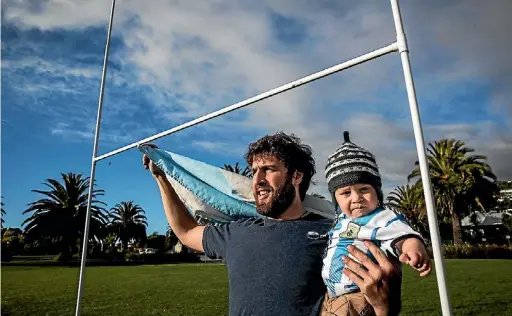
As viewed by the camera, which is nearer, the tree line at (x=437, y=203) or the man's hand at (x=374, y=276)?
the man's hand at (x=374, y=276)

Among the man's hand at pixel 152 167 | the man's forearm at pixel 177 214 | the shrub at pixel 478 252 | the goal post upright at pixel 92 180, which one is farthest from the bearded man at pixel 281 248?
the shrub at pixel 478 252

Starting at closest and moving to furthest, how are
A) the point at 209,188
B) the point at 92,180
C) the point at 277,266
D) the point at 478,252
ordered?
the point at 277,266 < the point at 209,188 < the point at 92,180 < the point at 478,252

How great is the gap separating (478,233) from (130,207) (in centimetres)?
4393

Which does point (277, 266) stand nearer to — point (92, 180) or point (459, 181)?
point (92, 180)

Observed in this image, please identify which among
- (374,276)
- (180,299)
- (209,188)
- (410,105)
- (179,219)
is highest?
(410,105)

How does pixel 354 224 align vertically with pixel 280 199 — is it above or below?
below

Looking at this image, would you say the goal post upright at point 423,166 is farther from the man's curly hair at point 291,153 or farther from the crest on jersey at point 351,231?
the man's curly hair at point 291,153

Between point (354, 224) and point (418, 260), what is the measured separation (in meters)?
0.38

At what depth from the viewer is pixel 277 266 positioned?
2354mm

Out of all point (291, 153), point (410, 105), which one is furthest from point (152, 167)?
point (410, 105)

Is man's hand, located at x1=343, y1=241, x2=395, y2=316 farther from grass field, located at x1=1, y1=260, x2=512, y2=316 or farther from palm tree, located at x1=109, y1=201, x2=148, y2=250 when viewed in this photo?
palm tree, located at x1=109, y1=201, x2=148, y2=250

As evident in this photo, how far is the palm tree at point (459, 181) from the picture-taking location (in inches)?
1508

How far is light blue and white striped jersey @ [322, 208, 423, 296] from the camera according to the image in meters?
1.86

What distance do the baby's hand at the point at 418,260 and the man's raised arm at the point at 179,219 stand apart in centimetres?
162
